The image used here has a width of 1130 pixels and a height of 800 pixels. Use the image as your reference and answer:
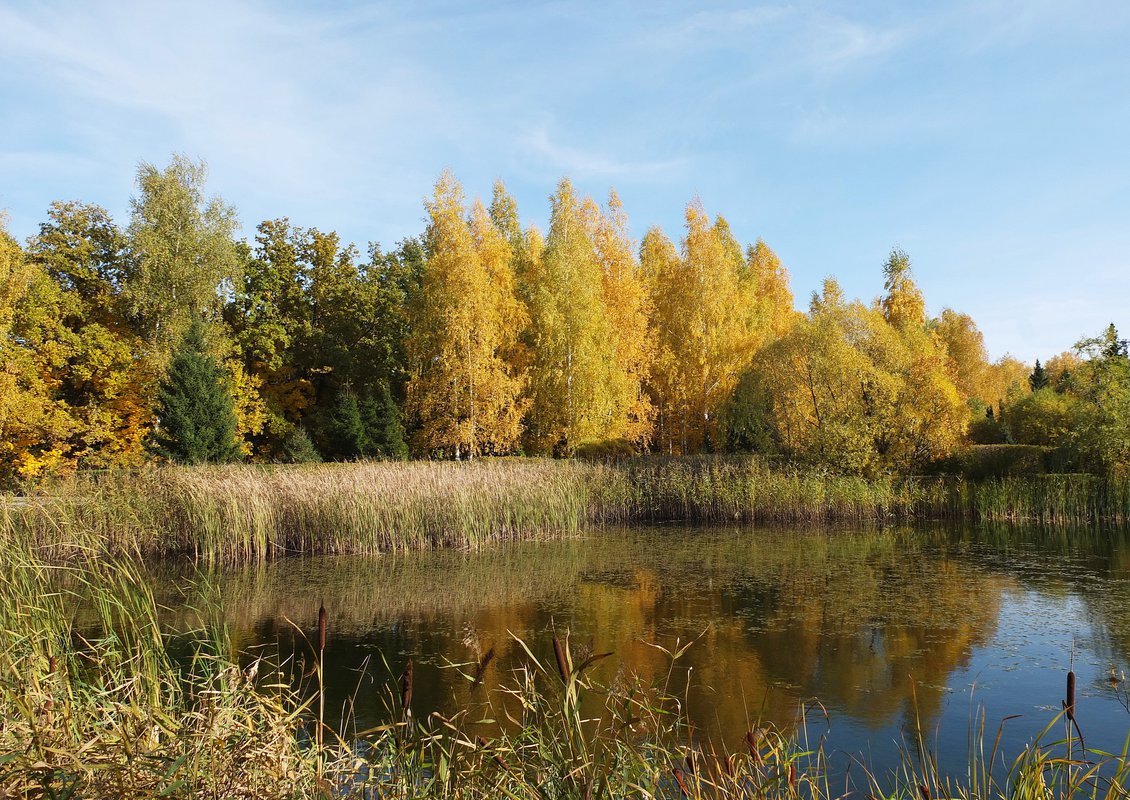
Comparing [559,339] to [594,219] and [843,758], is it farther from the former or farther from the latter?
[843,758]

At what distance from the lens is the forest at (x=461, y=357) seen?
19859 mm

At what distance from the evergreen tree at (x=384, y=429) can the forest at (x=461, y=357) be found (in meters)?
0.09

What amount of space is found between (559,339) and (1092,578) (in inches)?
623

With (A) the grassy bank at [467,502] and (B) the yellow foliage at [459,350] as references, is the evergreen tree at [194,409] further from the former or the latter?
(A) the grassy bank at [467,502]

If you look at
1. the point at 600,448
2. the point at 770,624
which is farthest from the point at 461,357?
the point at 770,624

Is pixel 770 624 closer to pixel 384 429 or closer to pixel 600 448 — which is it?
pixel 600 448

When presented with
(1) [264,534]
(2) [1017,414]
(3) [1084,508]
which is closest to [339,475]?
(1) [264,534]

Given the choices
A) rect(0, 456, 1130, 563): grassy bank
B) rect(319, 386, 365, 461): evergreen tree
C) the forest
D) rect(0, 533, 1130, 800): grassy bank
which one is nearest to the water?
rect(0, 533, 1130, 800): grassy bank

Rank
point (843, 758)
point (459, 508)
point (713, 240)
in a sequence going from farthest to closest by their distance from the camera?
point (713, 240)
point (459, 508)
point (843, 758)

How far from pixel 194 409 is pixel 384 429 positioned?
18.6 ft

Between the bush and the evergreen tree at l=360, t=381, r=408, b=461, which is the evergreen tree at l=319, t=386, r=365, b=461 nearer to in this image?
the evergreen tree at l=360, t=381, r=408, b=461

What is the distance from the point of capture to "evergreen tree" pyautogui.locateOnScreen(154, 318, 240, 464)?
70.9 feet

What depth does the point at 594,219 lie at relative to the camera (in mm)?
27359

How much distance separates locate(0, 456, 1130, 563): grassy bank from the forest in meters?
2.40
